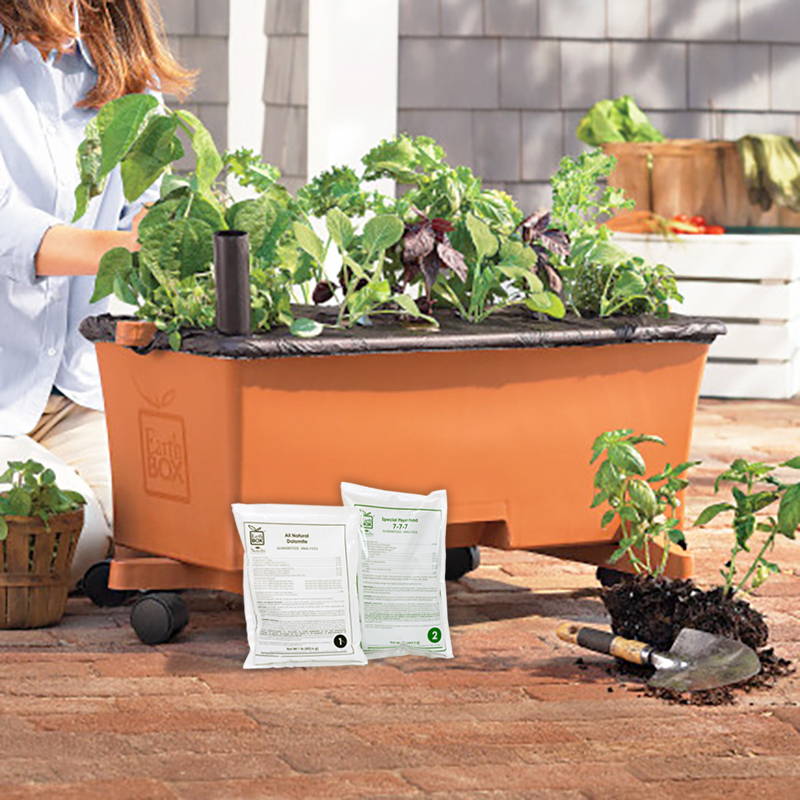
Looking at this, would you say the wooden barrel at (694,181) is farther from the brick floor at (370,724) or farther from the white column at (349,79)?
the brick floor at (370,724)

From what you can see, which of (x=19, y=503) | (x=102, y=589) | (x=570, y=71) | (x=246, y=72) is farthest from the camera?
(x=570, y=71)

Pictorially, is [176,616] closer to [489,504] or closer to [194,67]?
[489,504]

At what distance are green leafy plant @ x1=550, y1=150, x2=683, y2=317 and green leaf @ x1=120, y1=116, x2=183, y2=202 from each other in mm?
694

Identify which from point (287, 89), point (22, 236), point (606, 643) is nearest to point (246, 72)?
point (287, 89)

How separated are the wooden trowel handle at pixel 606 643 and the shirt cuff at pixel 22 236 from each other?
1078 mm

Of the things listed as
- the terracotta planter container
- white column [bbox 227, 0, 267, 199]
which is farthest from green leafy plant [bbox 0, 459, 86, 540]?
white column [bbox 227, 0, 267, 199]

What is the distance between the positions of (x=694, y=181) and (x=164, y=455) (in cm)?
329

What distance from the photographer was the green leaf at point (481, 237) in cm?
272

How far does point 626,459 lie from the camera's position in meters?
2.55

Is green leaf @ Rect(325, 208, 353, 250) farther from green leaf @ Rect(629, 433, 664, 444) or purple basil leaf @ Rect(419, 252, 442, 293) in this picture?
green leaf @ Rect(629, 433, 664, 444)

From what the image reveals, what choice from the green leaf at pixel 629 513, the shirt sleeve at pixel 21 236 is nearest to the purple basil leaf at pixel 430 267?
the green leaf at pixel 629 513

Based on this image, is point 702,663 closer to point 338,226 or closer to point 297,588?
point 297,588

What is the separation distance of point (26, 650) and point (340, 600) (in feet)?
1.61

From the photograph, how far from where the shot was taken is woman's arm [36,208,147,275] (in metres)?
2.82
